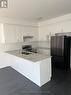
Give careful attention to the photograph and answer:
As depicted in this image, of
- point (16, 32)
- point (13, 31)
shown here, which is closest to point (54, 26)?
point (16, 32)

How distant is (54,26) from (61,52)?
1399 mm

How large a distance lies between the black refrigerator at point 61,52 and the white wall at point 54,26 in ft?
1.46

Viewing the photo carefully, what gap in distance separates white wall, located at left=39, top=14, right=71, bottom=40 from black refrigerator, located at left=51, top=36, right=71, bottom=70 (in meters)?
0.44

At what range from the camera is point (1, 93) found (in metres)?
1.82

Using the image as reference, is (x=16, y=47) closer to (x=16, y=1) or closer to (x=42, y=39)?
(x=42, y=39)

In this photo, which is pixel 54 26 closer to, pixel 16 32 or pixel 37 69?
pixel 16 32

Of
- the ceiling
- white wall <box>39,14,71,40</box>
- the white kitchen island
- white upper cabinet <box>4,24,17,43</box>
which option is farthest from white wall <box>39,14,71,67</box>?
the white kitchen island

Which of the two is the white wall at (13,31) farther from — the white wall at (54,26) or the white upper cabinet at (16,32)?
the white wall at (54,26)

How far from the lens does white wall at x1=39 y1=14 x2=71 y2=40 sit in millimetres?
3889

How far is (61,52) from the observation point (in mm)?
4035

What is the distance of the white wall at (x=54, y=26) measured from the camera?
3.89 m

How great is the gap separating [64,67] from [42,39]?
2114mm

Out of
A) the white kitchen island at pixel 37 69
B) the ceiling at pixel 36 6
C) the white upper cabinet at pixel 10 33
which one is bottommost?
the white kitchen island at pixel 37 69

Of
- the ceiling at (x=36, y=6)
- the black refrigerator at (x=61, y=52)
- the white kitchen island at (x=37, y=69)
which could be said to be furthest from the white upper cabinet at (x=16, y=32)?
the white kitchen island at (x=37, y=69)
